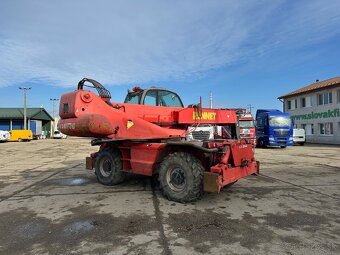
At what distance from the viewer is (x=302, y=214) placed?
5.46 m

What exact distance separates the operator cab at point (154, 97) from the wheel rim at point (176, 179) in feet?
7.39

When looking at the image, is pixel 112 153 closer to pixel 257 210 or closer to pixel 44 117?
pixel 257 210

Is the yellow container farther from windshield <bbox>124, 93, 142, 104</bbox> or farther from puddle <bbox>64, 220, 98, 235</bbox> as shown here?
puddle <bbox>64, 220, 98, 235</bbox>

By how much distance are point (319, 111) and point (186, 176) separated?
29849 millimetres

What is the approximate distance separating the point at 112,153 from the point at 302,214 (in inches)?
200

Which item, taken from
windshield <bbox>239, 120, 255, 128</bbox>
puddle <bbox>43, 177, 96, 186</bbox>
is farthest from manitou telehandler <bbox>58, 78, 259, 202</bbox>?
windshield <bbox>239, 120, 255, 128</bbox>

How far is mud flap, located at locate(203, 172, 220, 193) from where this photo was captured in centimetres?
573

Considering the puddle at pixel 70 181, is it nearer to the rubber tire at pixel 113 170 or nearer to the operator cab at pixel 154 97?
the rubber tire at pixel 113 170

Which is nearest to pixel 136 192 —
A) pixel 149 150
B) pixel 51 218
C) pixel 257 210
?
pixel 149 150

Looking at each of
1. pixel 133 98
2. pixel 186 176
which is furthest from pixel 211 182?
pixel 133 98

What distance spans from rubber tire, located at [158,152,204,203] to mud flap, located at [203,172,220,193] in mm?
155

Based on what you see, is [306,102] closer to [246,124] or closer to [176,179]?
[246,124]

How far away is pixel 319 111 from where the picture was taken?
31391mm

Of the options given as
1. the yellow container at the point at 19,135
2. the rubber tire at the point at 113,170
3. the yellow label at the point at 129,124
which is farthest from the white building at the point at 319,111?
the yellow container at the point at 19,135
